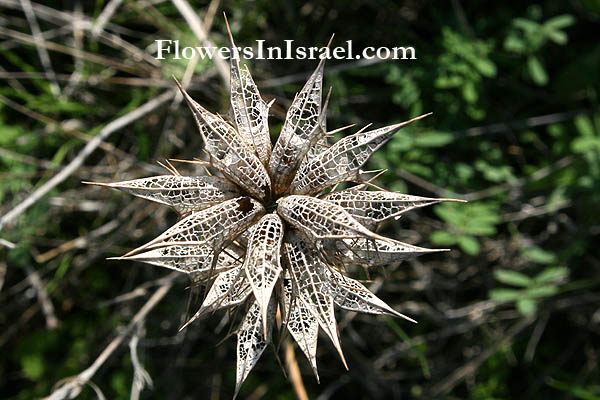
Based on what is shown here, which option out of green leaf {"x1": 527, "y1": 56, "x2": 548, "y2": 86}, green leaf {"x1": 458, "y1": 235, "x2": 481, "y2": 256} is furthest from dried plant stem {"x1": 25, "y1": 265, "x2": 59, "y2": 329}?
green leaf {"x1": 527, "y1": 56, "x2": 548, "y2": 86}

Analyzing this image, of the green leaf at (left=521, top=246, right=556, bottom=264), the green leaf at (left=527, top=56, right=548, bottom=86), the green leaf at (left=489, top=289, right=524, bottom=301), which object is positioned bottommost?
the green leaf at (left=489, top=289, right=524, bottom=301)

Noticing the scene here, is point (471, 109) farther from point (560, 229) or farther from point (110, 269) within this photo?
point (110, 269)

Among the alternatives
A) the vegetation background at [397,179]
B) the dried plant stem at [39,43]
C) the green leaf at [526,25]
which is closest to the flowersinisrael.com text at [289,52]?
the vegetation background at [397,179]

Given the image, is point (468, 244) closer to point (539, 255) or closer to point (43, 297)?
point (539, 255)

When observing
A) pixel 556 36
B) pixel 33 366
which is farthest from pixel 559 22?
pixel 33 366

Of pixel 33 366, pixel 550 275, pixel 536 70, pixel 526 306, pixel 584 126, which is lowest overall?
pixel 33 366

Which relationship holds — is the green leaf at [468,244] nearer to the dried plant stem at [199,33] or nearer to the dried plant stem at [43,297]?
the dried plant stem at [199,33]

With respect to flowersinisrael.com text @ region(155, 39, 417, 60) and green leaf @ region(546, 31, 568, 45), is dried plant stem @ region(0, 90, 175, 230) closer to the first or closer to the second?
flowersinisrael.com text @ region(155, 39, 417, 60)
